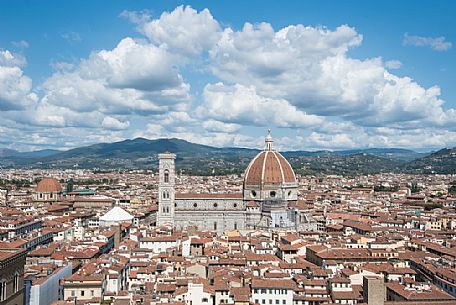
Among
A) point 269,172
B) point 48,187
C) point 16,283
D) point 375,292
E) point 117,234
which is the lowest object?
point 375,292

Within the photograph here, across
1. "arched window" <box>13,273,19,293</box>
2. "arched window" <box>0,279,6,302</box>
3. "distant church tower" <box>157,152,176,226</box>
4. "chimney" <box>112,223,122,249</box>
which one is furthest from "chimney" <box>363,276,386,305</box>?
"distant church tower" <box>157,152,176,226</box>

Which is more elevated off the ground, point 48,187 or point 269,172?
point 269,172

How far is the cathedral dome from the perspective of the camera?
221 ft

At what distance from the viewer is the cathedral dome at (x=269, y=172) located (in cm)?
6744

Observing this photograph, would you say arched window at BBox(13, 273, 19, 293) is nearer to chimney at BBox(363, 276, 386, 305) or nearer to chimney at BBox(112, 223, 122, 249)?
chimney at BBox(363, 276, 386, 305)

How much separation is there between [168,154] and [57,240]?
18387mm

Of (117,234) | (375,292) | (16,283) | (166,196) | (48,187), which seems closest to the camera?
(16,283)

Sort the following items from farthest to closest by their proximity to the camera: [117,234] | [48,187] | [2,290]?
1. [48,187]
2. [117,234]
3. [2,290]

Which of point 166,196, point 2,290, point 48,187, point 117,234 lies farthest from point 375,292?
point 48,187

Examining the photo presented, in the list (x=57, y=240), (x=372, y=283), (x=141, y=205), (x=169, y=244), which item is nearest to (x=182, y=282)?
(x=372, y=283)

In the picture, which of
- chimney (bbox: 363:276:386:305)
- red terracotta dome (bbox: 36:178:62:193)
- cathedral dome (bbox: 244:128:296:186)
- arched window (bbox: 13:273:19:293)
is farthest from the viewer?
red terracotta dome (bbox: 36:178:62:193)

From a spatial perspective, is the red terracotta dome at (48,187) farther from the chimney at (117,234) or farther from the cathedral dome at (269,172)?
the chimney at (117,234)

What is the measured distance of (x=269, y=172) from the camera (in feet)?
223

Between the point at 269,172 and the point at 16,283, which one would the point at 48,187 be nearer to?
the point at 269,172
